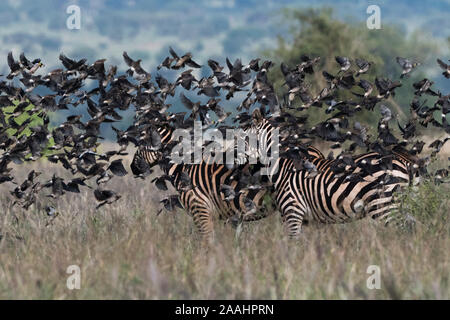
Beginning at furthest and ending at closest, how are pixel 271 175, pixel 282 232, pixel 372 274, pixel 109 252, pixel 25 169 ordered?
pixel 25 169 → pixel 271 175 → pixel 282 232 → pixel 109 252 → pixel 372 274

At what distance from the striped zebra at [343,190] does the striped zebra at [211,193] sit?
43 centimetres

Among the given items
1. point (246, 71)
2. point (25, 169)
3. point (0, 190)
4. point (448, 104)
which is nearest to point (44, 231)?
point (246, 71)

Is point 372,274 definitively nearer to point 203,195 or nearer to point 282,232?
point 282,232

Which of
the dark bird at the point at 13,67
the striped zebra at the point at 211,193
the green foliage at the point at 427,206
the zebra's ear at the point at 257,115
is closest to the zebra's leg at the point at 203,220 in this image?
the striped zebra at the point at 211,193

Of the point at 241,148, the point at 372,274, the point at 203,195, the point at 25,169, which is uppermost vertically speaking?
the point at 25,169

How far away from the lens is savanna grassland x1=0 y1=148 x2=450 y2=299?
655cm

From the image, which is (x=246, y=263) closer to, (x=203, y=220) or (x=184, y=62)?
(x=203, y=220)

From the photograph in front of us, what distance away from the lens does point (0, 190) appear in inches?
701

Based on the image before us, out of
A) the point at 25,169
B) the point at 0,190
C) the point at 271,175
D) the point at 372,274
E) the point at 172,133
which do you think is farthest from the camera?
the point at 25,169

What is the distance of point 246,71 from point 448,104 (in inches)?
124

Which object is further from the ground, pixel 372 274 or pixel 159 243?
pixel 159 243

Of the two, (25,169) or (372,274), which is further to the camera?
(25,169)

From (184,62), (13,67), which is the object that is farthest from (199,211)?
(13,67)

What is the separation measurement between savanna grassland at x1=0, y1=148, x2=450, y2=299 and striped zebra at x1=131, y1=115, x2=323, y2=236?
0.27 metres
